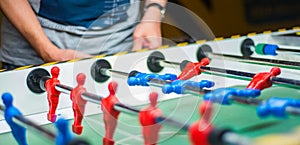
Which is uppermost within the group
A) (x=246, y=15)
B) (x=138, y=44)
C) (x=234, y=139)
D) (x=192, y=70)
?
(x=246, y=15)

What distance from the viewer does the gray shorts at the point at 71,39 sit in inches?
54.5

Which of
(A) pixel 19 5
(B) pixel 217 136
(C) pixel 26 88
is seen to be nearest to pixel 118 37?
(A) pixel 19 5

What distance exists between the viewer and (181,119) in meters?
0.84

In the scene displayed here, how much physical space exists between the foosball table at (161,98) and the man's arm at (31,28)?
0.22 m

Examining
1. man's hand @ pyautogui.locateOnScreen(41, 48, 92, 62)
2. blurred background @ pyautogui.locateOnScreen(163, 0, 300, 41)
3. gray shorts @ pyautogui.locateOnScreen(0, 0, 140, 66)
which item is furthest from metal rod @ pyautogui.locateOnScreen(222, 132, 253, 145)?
blurred background @ pyautogui.locateOnScreen(163, 0, 300, 41)

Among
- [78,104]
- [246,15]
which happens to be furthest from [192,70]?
[246,15]

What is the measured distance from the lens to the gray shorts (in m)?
1.38

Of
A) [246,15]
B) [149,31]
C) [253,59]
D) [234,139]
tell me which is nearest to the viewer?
[234,139]

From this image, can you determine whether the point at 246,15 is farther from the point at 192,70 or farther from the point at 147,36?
the point at 192,70

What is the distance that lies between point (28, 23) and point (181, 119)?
63 centimetres

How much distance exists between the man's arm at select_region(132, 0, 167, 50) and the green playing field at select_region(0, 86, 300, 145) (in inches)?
10.9

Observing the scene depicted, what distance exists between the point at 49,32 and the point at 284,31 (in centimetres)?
73

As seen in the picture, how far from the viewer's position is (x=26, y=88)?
100 cm

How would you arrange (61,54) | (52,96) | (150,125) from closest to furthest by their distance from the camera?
(150,125), (52,96), (61,54)
